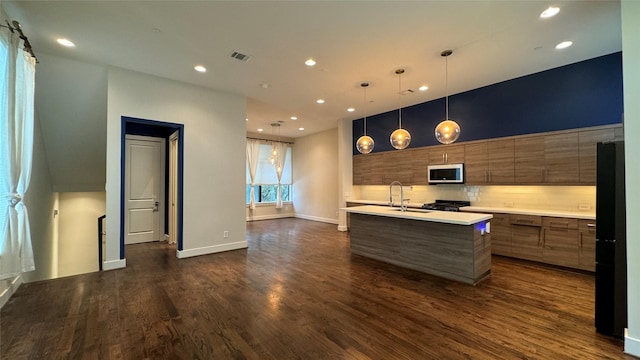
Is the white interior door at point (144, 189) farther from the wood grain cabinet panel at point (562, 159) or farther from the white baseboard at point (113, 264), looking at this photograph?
the wood grain cabinet panel at point (562, 159)

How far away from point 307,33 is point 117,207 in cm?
405

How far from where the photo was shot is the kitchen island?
359 centimetres

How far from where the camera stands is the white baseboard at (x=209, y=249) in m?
4.89

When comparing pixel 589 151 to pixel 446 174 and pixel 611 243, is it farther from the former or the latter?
pixel 611 243

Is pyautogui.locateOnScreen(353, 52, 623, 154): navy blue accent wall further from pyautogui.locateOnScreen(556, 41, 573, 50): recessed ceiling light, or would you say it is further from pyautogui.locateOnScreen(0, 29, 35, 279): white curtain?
pyautogui.locateOnScreen(0, 29, 35, 279): white curtain

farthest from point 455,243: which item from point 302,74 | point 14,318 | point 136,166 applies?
point 136,166

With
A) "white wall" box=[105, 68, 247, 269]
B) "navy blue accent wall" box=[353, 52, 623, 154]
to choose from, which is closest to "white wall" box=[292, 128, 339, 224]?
"navy blue accent wall" box=[353, 52, 623, 154]

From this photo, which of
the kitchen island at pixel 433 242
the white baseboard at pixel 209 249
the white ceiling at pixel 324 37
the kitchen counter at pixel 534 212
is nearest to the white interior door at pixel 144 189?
the white baseboard at pixel 209 249

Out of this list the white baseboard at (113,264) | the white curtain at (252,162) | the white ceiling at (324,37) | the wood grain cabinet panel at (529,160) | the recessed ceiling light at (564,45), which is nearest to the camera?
the white ceiling at (324,37)

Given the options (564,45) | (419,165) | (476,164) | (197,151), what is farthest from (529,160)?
(197,151)

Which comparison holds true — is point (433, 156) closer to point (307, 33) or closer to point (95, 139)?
point (307, 33)

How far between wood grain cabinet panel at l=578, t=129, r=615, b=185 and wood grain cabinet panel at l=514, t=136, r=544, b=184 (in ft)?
1.61

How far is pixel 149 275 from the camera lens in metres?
4.00

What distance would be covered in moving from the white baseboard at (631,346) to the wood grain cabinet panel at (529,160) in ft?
9.79
